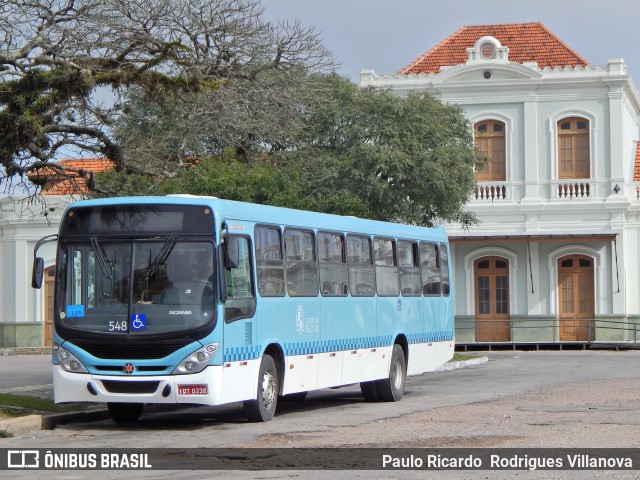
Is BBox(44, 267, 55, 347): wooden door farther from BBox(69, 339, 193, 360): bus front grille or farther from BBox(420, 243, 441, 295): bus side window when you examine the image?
BBox(69, 339, 193, 360): bus front grille

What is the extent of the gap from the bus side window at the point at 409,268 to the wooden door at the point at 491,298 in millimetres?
21690

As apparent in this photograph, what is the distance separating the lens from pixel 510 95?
145 ft

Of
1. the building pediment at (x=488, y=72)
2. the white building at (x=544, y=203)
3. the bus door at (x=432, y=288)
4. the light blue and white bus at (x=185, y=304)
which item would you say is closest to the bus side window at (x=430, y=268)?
the bus door at (x=432, y=288)

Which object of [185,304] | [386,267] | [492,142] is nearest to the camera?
[185,304]

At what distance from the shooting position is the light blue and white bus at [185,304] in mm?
15969

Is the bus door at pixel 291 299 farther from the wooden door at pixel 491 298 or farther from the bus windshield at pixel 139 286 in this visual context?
the wooden door at pixel 491 298

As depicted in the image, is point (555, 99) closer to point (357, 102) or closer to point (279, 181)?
point (357, 102)

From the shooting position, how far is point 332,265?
1958 cm

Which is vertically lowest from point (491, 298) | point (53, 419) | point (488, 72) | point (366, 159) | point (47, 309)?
point (53, 419)

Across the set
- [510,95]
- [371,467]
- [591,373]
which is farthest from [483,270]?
[371,467]

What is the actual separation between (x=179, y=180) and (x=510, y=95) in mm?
20264

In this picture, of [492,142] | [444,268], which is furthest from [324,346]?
[492,142]

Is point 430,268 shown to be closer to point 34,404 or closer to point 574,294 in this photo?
point 34,404

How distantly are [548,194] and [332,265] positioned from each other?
25.6m
